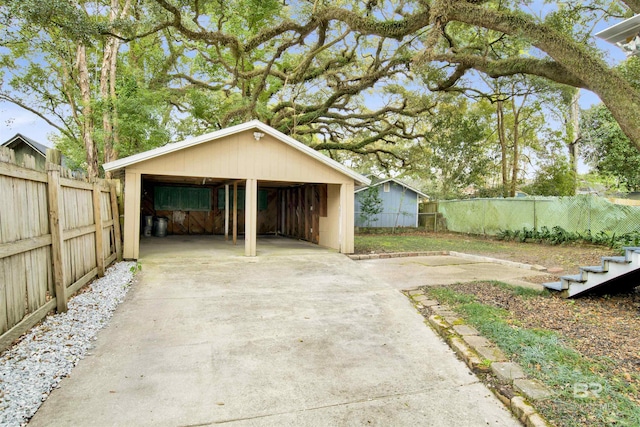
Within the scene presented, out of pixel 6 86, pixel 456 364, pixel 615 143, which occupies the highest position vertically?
pixel 6 86

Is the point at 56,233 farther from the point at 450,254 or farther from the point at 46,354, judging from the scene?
the point at 450,254

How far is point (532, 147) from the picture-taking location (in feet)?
61.4

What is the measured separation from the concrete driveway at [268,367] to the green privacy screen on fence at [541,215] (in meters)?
8.90

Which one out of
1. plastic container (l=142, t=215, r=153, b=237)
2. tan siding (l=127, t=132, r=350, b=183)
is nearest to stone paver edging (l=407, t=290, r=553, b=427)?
tan siding (l=127, t=132, r=350, b=183)

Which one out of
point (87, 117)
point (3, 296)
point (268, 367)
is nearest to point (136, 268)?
point (3, 296)

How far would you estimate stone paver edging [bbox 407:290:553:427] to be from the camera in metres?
2.51

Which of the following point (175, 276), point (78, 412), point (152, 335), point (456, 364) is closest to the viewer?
point (78, 412)

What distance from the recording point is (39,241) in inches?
137

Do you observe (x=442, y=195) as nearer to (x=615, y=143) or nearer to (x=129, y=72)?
(x=615, y=143)

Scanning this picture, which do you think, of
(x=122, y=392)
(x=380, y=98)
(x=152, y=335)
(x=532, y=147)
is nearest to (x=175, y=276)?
(x=152, y=335)

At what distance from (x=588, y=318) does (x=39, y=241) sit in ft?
20.3

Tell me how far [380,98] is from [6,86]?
16002mm

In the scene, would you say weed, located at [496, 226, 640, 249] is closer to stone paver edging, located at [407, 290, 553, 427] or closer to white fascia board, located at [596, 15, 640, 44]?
white fascia board, located at [596, 15, 640, 44]

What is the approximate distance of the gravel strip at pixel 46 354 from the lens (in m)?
2.40
